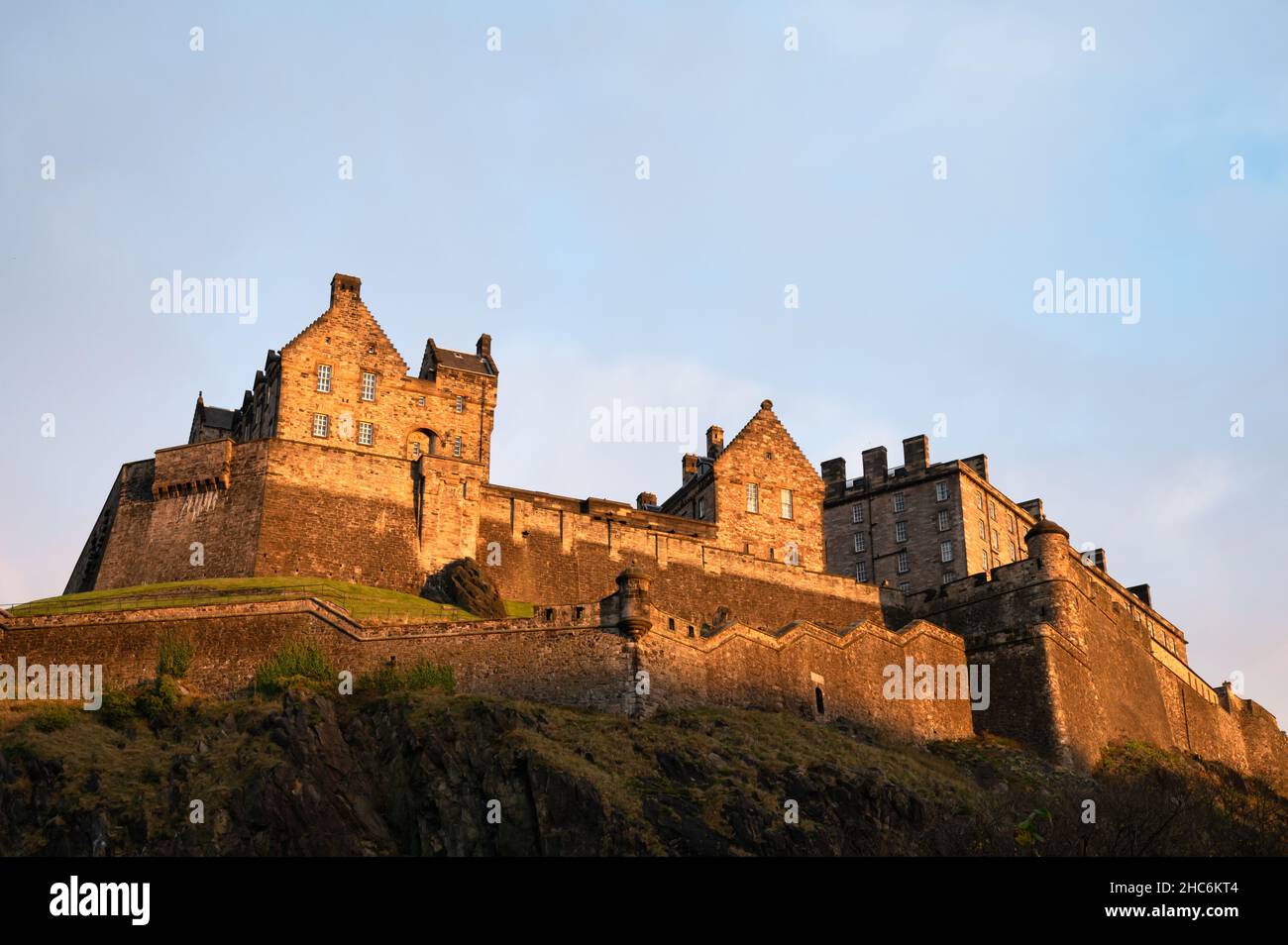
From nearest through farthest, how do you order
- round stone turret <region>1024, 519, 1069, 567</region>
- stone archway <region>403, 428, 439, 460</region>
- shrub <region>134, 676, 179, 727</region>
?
shrub <region>134, 676, 179, 727</region>, round stone turret <region>1024, 519, 1069, 567</region>, stone archway <region>403, 428, 439, 460</region>

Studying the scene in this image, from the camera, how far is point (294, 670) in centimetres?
4838

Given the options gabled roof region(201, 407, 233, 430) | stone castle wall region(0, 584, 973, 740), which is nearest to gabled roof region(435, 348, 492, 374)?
gabled roof region(201, 407, 233, 430)

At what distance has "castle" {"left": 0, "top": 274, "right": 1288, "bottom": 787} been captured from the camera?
49.1 m

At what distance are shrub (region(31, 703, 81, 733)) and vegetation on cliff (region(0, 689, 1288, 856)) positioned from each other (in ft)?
0.29

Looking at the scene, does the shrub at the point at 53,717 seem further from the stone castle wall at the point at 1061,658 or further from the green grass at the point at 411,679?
the stone castle wall at the point at 1061,658

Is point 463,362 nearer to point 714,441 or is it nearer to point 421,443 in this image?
point 421,443

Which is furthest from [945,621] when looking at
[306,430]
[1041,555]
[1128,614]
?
[306,430]

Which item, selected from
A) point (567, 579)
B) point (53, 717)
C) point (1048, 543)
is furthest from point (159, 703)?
Result: point (1048, 543)

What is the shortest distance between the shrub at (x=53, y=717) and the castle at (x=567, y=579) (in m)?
3.18

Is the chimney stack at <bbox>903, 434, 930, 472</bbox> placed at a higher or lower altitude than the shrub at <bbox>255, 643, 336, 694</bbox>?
higher

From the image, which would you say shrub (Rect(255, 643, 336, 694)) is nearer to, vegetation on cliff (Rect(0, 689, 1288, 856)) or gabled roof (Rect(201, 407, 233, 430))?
vegetation on cliff (Rect(0, 689, 1288, 856))

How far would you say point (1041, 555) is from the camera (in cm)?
6216

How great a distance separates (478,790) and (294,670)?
372 inches
